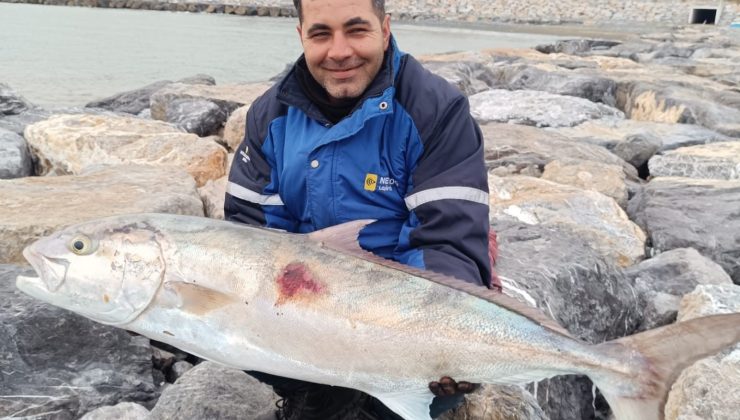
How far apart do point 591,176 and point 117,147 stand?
16.7 feet

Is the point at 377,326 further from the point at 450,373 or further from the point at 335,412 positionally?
the point at 335,412

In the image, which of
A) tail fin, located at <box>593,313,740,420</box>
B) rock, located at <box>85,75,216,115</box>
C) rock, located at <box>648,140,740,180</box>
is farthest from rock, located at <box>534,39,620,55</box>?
tail fin, located at <box>593,313,740,420</box>

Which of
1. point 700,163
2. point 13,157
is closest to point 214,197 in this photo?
point 13,157

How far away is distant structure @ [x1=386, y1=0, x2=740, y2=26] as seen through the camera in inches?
2141

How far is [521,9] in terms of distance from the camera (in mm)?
60375

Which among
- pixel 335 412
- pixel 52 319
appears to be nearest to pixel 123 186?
pixel 52 319

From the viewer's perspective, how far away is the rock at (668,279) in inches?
200

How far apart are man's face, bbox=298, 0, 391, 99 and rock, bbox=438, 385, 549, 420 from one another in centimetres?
164

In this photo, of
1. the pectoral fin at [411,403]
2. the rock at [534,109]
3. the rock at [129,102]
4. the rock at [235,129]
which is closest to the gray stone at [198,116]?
the rock at [235,129]

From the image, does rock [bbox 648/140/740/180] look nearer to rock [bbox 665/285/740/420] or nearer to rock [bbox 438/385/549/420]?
rock [bbox 665/285/740/420]

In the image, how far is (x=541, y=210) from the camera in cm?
598

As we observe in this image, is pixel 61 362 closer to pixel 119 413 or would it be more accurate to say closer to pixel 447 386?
pixel 119 413

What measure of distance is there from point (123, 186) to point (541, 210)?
142 inches

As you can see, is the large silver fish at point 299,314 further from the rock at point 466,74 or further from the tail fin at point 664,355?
the rock at point 466,74
